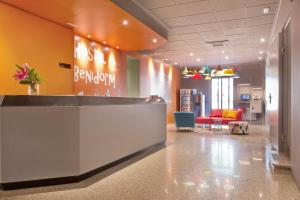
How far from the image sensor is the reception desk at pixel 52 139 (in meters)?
3.51

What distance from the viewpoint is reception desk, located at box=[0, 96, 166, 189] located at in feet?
11.5

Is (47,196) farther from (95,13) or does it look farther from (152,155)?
(95,13)

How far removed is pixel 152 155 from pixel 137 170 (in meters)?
1.29

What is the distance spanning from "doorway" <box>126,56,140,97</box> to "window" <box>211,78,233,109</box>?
282 inches

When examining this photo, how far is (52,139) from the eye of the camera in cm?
372

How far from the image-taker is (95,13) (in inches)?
219

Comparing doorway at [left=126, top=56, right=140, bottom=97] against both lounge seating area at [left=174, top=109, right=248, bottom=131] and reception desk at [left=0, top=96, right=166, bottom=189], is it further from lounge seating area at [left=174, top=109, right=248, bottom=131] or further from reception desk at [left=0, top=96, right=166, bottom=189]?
reception desk at [left=0, top=96, right=166, bottom=189]

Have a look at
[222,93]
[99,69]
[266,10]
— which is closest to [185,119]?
[99,69]

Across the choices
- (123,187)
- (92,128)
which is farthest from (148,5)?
(123,187)

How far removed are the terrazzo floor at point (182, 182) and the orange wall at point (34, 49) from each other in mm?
2950

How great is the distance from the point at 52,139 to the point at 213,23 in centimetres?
560

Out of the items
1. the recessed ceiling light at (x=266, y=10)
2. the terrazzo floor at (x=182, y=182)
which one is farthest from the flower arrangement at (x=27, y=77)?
the recessed ceiling light at (x=266, y=10)

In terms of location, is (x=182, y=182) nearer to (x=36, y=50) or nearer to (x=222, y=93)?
(x=36, y=50)

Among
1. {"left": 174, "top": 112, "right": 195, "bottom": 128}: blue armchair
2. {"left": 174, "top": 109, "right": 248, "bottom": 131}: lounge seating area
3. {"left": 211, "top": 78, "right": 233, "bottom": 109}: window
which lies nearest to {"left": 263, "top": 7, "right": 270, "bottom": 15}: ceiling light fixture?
{"left": 174, "top": 109, "right": 248, "bottom": 131}: lounge seating area
